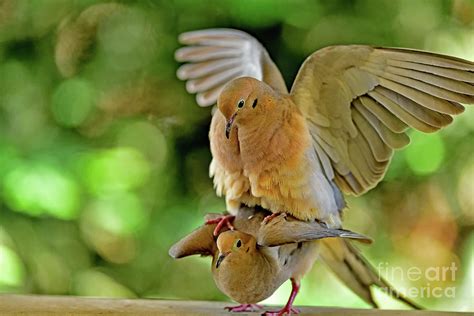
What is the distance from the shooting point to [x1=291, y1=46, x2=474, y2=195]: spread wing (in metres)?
0.71

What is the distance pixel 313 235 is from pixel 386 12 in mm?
700

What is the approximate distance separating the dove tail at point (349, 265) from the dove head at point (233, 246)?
235 millimetres

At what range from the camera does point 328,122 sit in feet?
2.52

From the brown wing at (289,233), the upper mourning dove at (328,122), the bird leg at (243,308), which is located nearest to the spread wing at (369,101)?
A: the upper mourning dove at (328,122)

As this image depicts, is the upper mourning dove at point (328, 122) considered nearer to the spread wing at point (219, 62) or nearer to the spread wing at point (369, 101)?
the spread wing at point (369, 101)

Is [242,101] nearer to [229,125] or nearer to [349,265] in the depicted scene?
[229,125]

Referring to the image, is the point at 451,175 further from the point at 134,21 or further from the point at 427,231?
the point at 134,21

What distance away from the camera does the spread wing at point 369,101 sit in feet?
2.34

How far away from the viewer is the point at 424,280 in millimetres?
1212

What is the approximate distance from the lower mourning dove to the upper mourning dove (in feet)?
0.06

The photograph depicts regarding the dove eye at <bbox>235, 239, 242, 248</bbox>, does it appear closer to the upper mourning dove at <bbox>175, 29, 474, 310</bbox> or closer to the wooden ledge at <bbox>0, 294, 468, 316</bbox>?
the upper mourning dove at <bbox>175, 29, 474, 310</bbox>

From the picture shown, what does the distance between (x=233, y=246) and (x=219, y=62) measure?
389 millimetres

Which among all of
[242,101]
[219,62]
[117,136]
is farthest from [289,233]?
[117,136]

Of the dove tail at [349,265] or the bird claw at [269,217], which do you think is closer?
the bird claw at [269,217]
